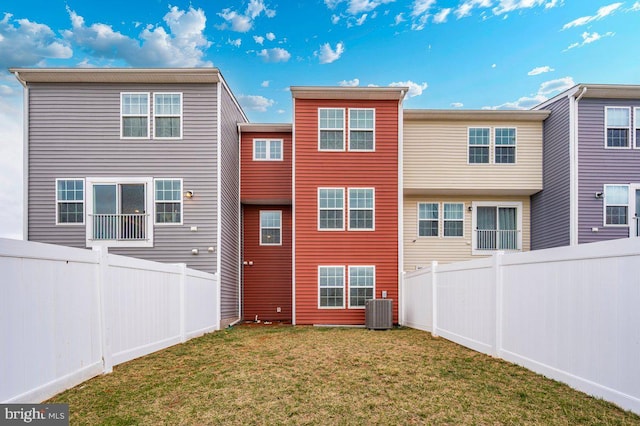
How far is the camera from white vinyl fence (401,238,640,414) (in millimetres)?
3307

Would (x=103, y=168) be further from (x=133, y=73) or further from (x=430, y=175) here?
(x=430, y=175)

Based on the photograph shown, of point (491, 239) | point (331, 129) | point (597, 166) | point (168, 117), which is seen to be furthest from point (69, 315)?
point (597, 166)

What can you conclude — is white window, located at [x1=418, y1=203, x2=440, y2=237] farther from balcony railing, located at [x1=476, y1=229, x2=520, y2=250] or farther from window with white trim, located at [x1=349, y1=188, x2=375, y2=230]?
window with white trim, located at [x1=349, y1=188, x2=375, y2=230]

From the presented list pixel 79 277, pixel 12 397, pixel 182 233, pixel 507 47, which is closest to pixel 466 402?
pixel 12 397

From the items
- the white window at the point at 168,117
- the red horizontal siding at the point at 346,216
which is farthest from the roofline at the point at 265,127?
the white window at the point at 168,117

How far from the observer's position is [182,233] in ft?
35.4

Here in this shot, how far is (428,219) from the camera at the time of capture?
1303cm

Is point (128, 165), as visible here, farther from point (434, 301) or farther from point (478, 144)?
point (478, 144)

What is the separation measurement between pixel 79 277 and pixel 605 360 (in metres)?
5.69

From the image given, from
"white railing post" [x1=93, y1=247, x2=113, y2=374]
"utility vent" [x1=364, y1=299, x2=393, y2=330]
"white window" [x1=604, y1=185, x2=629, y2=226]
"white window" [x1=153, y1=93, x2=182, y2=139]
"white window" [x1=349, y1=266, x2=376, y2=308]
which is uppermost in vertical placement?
"white window" [x1=153, y1=93, x2=182, y2=139]

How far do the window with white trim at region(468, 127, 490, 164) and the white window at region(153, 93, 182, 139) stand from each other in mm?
9584

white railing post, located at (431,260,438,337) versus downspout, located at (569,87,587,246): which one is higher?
downspout, located at (569,87,587,246)

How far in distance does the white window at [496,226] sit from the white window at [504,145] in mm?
1574

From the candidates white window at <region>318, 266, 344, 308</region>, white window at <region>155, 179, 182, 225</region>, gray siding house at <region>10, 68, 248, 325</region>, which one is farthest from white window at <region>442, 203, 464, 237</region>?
white window at <region>155, 179, 182, 225</region>
